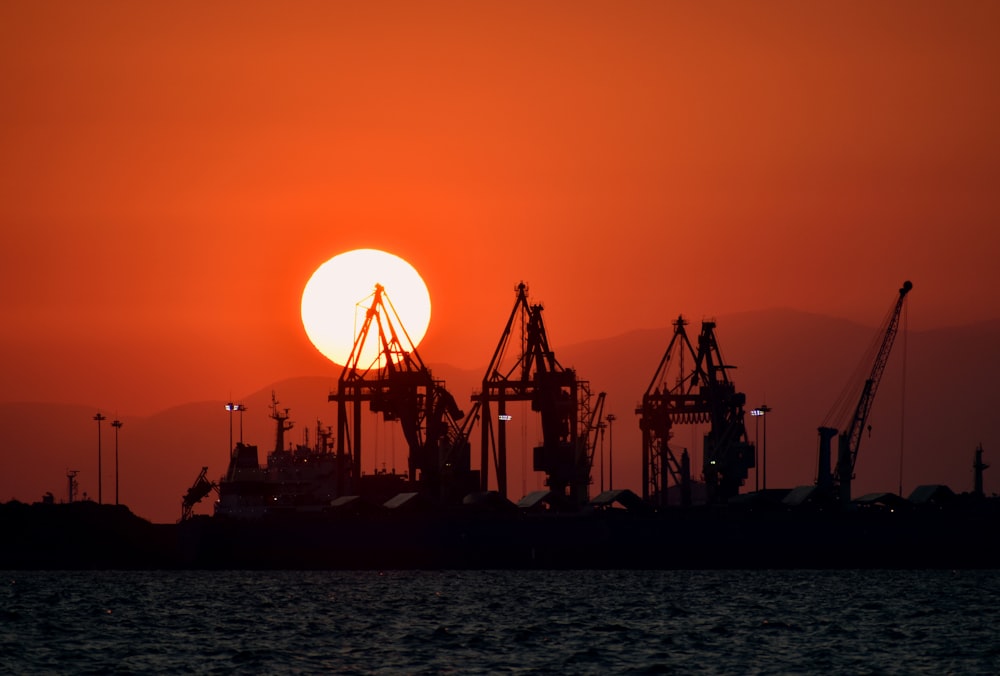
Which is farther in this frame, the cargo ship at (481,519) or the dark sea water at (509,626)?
the cargo ship at (481,519)

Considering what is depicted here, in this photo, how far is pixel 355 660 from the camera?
79500 mm

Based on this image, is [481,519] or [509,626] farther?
[481,519]

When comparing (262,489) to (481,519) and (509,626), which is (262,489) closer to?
(481,519)

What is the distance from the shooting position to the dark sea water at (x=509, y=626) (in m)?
78.7

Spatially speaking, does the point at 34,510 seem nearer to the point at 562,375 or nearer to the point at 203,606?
the point at 562,375

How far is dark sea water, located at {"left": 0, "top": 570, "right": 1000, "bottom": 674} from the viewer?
3098 inches

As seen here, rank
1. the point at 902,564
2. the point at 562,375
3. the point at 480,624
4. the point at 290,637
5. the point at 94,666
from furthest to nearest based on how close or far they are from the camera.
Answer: the point at 562,375 → the point at 902,564 → the point at 480,624 → the point at 290,637 → the point at 94,666

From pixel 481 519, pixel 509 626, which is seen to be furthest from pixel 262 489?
pixel 509 626

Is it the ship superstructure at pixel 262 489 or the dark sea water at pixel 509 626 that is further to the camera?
the ship superstructure at pixel 262 489

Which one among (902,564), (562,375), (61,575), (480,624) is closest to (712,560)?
(902,564)

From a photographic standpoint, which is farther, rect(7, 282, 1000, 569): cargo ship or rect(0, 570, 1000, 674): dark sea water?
rect(7, 282, 1000, 569): cargo ship

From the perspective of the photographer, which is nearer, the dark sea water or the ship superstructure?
the dark sea water

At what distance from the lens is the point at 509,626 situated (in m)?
94.9

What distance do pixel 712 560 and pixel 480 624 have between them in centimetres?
7345
